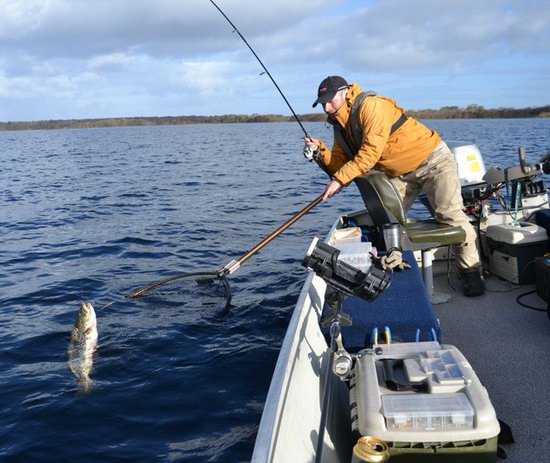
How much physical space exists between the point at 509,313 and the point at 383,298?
1478 millimetres

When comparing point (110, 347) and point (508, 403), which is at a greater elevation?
point (508, 403)

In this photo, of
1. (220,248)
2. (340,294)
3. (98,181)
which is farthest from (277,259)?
(98,181)

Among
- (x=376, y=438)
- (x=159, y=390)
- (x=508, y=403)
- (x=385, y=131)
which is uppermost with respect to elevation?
(x=385, y=131)

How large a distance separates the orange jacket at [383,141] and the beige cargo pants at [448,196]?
0.30ft

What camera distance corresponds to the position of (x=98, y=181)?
72.3 ft

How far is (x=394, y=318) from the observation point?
3500 mm

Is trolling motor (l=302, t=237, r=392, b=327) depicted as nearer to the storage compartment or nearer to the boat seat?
the storage compartment

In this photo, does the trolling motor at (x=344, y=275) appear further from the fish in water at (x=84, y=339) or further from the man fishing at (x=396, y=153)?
the fish in water at (x=84, y=339)

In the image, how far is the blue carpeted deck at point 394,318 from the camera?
3.43 m

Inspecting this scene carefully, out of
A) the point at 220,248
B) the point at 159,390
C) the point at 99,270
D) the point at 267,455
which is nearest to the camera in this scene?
the point at 267,455

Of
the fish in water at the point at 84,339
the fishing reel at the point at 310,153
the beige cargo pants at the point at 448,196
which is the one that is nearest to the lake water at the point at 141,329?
the fish in water at the point at 84,339

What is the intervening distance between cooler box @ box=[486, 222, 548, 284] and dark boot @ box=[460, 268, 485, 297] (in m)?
0.40

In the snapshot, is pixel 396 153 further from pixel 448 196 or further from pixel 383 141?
pixel 448 196

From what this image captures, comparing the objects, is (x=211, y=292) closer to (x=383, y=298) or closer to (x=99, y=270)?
(x=99, y=270)
